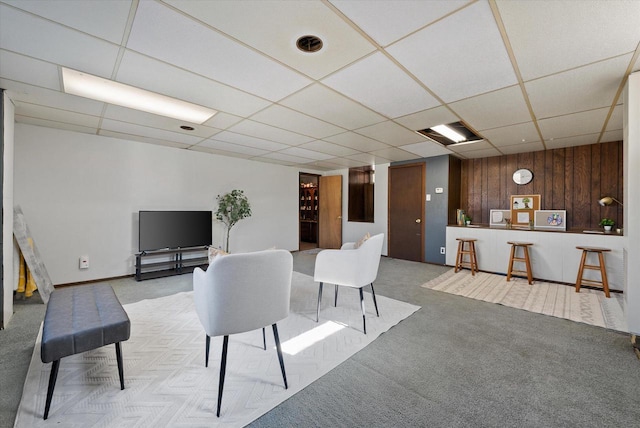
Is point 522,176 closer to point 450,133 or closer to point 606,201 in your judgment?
point 606,201

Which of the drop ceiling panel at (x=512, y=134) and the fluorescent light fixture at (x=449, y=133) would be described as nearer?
the drop ceiling panel at (x=512, y=134)

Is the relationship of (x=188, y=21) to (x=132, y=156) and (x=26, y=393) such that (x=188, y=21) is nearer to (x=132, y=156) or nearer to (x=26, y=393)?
(x=26, y=393)

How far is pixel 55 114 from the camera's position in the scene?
3217 mm

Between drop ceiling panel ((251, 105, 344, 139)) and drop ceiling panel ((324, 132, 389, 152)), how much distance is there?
0.22 meters

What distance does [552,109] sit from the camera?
2979mm

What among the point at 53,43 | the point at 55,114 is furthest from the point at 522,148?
the point at 55,114

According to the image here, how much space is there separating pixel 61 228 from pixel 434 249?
637cm

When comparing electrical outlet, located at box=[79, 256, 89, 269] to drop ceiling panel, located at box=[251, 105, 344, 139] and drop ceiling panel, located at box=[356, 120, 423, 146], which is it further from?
drop ceiling panel, located at box=[356, 120, 423, 146]

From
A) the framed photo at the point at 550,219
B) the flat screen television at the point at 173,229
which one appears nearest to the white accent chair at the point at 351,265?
the flat screen television at the point at 173,229

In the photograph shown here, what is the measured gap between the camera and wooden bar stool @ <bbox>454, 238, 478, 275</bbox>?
4.81m

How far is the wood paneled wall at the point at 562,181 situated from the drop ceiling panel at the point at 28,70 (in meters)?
6.56

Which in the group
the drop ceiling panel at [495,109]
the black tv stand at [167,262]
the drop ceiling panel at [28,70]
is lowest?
the black tv stand at [167,262]

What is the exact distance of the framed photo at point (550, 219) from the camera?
475 cm

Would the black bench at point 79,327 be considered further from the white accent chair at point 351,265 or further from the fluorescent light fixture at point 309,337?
the white accent chair at point 351,265
